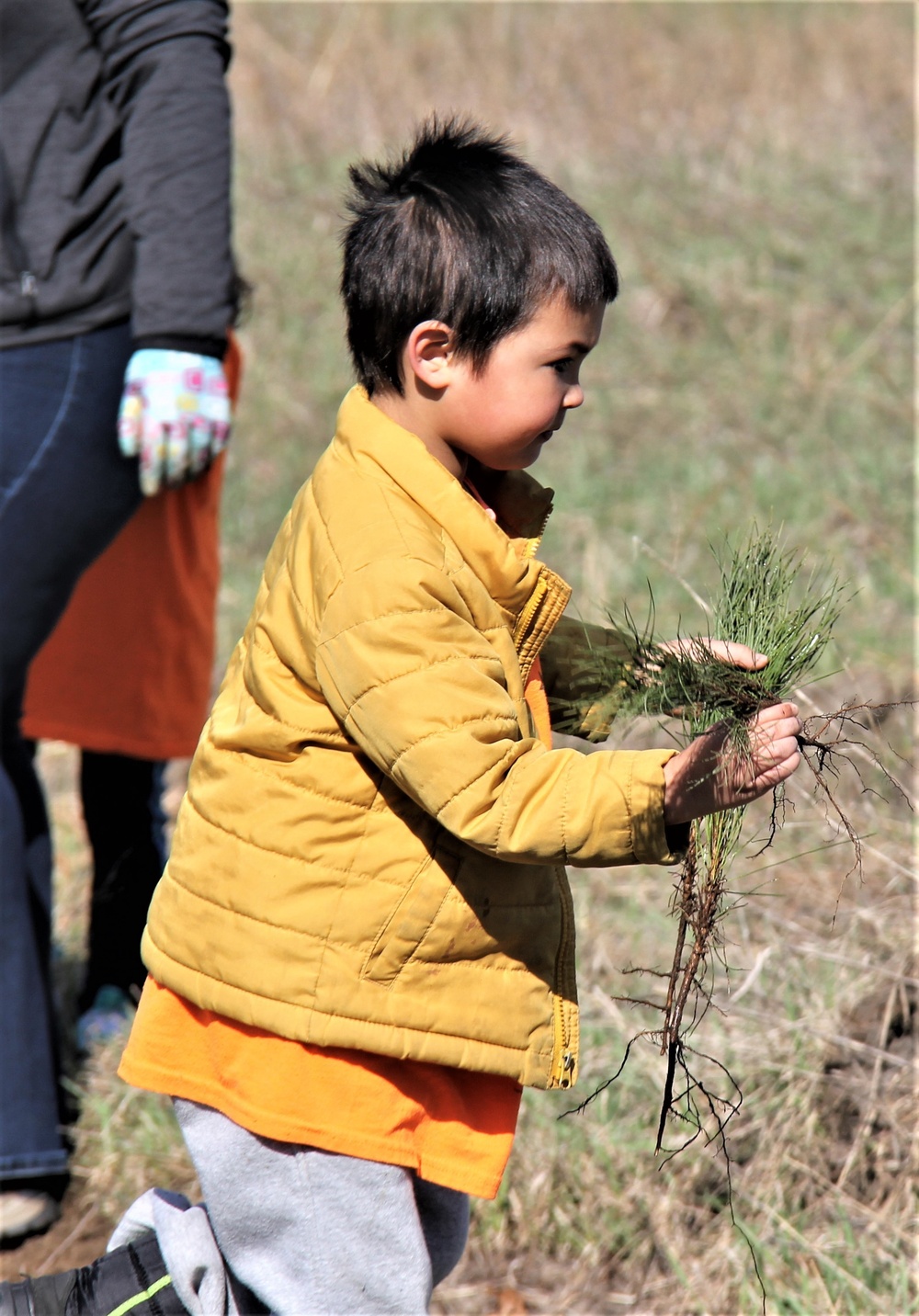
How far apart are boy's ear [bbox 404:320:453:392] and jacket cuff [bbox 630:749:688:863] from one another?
1.51 ft

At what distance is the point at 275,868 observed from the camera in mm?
1532

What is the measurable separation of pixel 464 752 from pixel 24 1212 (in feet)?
4.76

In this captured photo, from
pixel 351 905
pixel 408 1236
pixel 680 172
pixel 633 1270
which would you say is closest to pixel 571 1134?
pixel 633 1270

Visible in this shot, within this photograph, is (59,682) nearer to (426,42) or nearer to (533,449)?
(533,449)

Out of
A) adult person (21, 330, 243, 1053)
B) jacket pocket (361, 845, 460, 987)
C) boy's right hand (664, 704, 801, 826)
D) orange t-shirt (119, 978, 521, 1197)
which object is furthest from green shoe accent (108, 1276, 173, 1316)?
adult person (21, 330, 243, 1053)

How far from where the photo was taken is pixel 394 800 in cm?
153

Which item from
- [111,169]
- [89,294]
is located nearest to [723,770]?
[89,294]

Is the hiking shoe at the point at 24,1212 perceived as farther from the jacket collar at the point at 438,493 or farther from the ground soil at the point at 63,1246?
the jacket collar at the point at 438,493

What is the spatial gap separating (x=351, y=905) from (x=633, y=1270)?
1050 mm

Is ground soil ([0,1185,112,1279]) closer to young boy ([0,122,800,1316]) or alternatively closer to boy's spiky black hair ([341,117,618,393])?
young boy ([0,122,800,1316])

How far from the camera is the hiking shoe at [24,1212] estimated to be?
2352mm

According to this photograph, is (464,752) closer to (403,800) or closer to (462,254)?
(403,800)

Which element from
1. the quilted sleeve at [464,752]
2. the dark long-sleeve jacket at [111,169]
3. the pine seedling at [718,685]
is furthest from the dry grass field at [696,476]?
the dark long-sleeve jacket at [111,169]

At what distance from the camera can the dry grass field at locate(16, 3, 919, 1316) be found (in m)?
2.23
